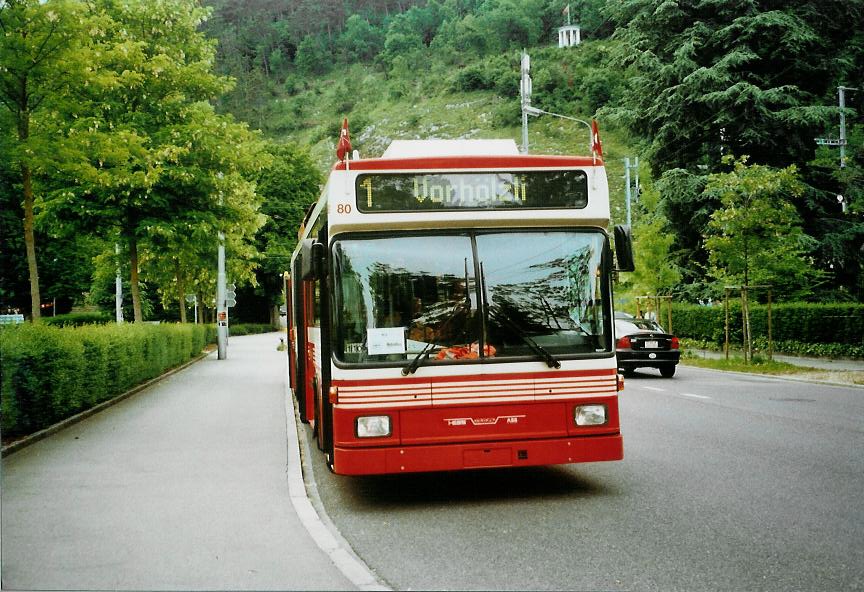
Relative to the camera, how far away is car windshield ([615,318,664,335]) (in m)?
23.2

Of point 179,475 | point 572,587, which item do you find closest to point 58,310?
point 179,475

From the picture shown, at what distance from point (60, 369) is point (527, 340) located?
7749 millimetres

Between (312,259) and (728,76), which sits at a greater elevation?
(728,76)

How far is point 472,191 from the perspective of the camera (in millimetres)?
7797

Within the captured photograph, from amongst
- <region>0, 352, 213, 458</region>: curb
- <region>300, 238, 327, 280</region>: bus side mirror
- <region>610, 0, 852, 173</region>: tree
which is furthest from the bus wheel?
<region>610, 0, 852, 173</region>: tree

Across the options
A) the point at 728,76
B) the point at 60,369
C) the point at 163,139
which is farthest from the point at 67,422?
the point at 728,76

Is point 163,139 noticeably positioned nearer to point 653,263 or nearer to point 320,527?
point 653,263

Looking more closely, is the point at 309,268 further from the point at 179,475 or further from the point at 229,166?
the point at 229,166

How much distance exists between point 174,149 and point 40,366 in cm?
1179

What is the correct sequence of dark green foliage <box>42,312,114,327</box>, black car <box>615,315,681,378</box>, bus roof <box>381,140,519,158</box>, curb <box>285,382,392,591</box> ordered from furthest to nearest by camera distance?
black car <box>615,315,681,378</box>
dark green foliage <box>42,312,114,327</box>
bus roof <box>381,140,519,158</box>
curb <box>285,382,392,591</box>

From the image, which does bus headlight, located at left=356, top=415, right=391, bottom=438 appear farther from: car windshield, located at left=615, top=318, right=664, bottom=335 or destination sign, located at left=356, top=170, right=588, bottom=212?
car windshield, located at left=615, top=318, right=664, bottom=335

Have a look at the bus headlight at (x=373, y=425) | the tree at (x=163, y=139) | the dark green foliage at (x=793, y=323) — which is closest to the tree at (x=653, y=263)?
the dark green foliage at (x=793, y=323)

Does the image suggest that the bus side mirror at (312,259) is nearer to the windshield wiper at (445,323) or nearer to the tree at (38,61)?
the windshield wiper at (445,323)

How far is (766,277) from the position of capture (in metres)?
24.2
